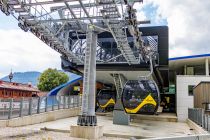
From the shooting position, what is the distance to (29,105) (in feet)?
59.4

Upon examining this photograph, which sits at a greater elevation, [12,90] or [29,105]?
[12,90]

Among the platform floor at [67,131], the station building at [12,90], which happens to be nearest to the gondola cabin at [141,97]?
the platform floor at [67,131]

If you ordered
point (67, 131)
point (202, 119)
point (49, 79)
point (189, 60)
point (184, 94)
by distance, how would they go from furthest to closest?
1. point (49, 79)
2. point (189, 60)
3. point (184, 94)
4. point (202, 119)
5. point (67, 131)

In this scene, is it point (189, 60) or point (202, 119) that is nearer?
point (202, 119)

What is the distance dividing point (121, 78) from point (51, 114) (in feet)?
37.2

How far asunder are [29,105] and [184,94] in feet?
55.1

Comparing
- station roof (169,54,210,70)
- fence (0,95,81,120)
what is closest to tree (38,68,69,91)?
station roof (169,54,210,70)

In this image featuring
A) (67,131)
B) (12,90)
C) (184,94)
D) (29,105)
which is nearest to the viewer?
(67,131)

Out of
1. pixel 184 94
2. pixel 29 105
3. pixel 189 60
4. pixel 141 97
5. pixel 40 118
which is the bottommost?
pixel 40 118

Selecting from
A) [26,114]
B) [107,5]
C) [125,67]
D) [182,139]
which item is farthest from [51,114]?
[182,139]

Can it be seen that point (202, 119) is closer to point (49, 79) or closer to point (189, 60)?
point (189, 60)

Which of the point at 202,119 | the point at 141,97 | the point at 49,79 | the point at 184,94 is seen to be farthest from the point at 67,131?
the point at 49,79

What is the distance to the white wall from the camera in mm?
28359

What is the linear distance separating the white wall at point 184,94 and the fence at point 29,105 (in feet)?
36.8
